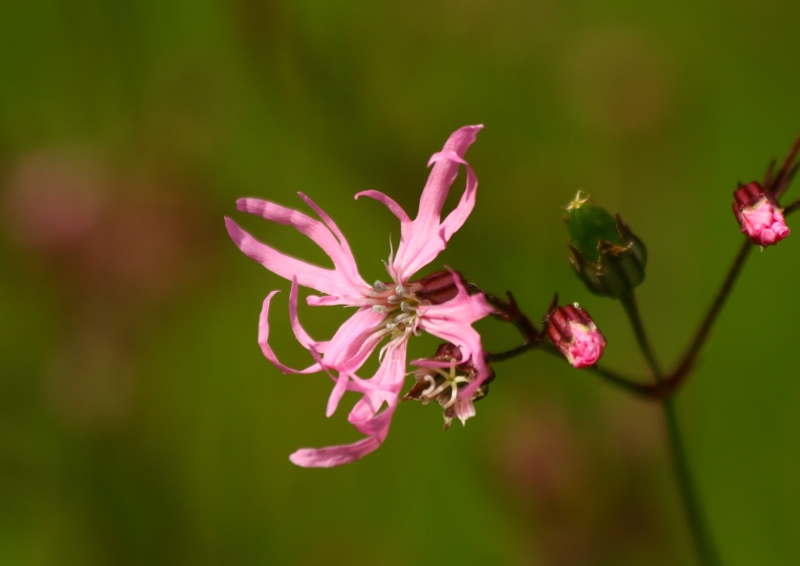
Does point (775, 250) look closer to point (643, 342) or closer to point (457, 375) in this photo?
point (643, 342)

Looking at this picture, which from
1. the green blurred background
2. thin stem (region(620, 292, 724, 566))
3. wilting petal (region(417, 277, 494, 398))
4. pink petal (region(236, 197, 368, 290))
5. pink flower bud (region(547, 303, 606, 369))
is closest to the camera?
wilting petal (region(417, 277, 494, 398))

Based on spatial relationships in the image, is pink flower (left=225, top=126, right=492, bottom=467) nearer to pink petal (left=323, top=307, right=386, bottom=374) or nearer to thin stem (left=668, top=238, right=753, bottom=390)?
pink petal (left=323, top=307, right=386, bottom=374)

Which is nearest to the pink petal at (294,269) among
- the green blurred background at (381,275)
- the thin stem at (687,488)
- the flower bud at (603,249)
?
Result: the flower bud at (603,249)

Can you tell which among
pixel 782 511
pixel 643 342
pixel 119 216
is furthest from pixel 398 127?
pixel 782 511

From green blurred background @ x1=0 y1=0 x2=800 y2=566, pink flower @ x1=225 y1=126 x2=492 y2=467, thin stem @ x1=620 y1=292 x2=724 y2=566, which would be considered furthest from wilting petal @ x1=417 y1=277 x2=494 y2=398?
green blurred background @ x1=0 y1=0 x2=800 y2=566

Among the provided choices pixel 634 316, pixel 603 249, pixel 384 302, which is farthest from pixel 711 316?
pixel 384 302

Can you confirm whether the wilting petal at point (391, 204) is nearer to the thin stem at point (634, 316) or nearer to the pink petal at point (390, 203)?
the pink petal at point (390, 203)

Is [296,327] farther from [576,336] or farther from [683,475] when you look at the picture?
[683,475]
